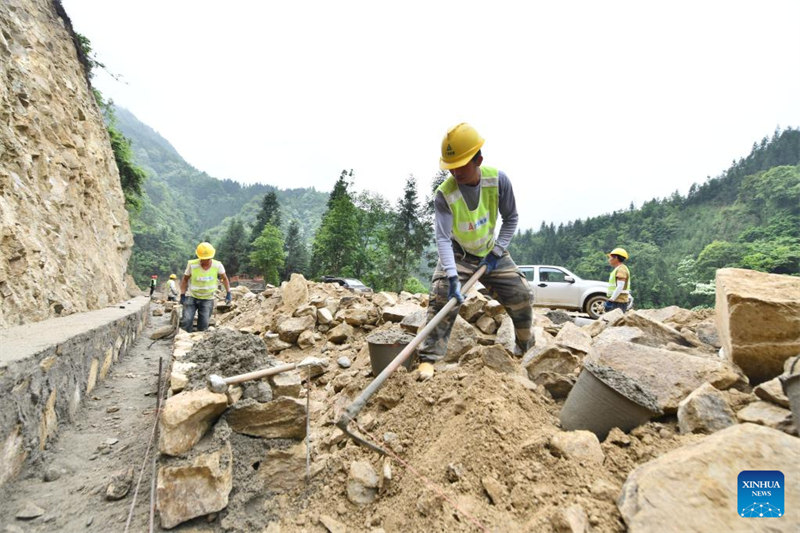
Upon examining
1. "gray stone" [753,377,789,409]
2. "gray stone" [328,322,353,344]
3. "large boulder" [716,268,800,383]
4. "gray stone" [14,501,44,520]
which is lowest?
"gray stone" [14,501,44,520]

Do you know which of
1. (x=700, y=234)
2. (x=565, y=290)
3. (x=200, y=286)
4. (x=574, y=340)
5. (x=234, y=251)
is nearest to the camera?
(x=574, y=340)

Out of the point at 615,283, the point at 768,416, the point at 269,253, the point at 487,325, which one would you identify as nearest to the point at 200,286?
the point at 487,325

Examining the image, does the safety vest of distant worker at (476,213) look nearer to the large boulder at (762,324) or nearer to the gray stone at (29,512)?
the large boulder at (762,324)

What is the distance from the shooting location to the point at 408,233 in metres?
29.4

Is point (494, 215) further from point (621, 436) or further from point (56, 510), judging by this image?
point (56, 510)

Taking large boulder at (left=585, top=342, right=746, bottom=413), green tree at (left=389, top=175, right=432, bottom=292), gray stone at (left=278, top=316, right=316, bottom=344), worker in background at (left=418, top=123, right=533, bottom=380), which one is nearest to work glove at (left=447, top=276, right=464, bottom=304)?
worker in background at (left=418, top=123, right=533, bottom=380)

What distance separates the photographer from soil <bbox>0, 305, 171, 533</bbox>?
5.66 feet

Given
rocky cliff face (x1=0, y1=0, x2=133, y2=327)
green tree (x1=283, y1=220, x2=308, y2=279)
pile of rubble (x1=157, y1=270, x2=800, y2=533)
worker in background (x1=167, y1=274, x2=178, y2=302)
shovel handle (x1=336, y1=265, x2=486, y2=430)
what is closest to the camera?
pile of rubble (x1=157, y1=270, x2=800, y2=533)

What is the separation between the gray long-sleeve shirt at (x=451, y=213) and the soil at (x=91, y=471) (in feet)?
7.75

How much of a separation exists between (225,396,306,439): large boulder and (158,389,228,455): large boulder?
0.33ft

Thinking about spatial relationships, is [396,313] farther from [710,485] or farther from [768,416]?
[710,485]

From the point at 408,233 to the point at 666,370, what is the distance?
27492 millimetres

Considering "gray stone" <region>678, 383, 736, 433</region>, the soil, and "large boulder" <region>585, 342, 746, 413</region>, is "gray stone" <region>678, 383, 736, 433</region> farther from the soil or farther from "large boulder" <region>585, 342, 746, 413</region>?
the soil

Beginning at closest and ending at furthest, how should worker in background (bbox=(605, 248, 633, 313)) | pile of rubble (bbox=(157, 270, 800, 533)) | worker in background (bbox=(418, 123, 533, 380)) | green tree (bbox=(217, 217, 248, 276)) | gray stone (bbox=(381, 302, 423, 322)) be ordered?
pile of rubble (bbox=(157, 270, 800, 533)) → worker in background (bbox=(418, 123, 533, 380)) → gray stone (bbox=(381, 302, 423, 322)) → worker in background (bbox=(605, 248, 633, 313)) → green tree (bbox=(217, 217, 248, 276))
